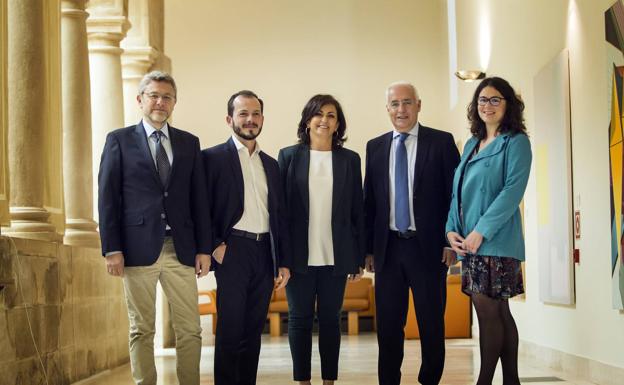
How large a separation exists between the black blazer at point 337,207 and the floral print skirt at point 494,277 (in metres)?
0.81

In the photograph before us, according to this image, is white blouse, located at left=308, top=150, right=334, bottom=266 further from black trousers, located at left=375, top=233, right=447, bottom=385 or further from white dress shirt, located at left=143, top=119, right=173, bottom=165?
white dress shirt, located at left=143, top=119, right=173, bottom=165

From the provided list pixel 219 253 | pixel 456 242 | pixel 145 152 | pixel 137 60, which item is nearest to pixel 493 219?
pixel 456 242

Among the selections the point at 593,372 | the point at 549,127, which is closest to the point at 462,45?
the point at 549,127

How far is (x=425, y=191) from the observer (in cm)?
532

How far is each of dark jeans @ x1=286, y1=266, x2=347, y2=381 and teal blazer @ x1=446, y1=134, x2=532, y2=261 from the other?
850 mm

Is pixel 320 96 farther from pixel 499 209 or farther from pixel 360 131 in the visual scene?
pixel 360 131

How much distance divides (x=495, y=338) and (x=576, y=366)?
255cm

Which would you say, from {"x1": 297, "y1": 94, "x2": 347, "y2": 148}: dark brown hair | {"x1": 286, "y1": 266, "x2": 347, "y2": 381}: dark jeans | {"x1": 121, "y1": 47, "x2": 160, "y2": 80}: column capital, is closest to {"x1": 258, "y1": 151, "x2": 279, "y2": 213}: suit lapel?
{"x1": 297, "y1": 94, "x2": 347, "y2": 148}: dark brown hair

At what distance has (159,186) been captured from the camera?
4.92 m

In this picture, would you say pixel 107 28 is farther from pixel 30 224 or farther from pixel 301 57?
pixel 301 57

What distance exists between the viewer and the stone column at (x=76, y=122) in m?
8.09

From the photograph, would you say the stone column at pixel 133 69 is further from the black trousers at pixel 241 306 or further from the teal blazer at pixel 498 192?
the teal blazer at pixel 498 192

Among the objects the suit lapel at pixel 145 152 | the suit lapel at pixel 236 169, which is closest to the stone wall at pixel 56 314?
the suit lapel at pixel 145 152

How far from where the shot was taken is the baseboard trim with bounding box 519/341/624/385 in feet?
20.0
